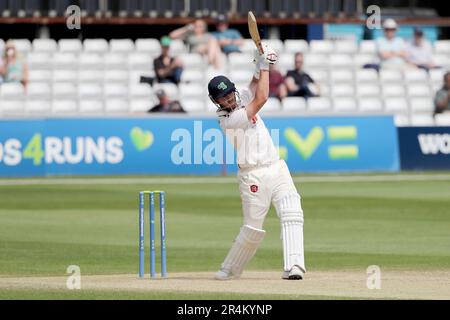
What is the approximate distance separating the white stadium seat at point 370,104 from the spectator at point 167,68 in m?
3.80

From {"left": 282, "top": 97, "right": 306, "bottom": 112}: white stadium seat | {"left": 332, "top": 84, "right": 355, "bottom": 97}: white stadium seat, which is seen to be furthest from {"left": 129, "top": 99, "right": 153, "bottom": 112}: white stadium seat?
{"left": 332, "top": 84, "right": 355, "bottom": 97}: white stadium seat

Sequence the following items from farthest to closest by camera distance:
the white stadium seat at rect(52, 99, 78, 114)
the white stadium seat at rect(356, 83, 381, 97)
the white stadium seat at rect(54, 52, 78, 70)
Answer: the white stadium seat at rect(356, 83, 381, 97), the white stadium seat at rect(54, 52, 78, 70), the white stadium seat at rect(52, 99, 78, 114)

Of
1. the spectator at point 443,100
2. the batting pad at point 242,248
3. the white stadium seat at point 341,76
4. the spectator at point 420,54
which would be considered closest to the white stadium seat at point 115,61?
the white stadium seat at point 341,76

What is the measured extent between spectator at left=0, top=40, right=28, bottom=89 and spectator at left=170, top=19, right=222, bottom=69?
11.0ft

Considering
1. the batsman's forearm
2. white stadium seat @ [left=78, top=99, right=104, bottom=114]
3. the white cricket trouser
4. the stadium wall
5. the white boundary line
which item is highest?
white stadium seat @ [left=78, top=99, right=104, bottom=114]

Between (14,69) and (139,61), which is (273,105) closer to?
(139,61)

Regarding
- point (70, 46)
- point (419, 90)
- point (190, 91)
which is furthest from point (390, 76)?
point (70, 46)

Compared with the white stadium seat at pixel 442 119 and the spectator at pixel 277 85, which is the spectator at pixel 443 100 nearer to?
the white stadium seat at pixel 442 119

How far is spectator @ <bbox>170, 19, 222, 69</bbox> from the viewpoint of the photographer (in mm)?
28375

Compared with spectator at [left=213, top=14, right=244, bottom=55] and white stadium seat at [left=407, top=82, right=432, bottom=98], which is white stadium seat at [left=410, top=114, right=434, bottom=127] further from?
spectator at [left=213, top=14, right=244, bottom=55]

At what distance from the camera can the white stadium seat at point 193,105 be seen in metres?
27.4

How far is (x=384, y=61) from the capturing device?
29906mm
